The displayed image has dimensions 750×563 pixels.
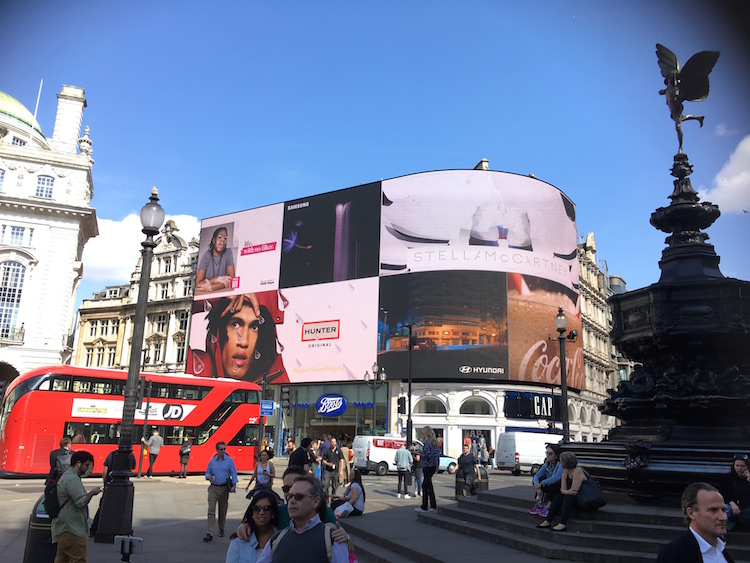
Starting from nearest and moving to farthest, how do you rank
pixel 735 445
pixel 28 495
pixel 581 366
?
pixel 735 445 < pixel 28 495 < pixel 581 366

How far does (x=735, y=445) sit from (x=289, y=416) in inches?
1981

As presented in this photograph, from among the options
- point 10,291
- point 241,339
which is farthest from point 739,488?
point 241,339

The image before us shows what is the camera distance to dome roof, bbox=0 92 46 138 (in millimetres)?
54306

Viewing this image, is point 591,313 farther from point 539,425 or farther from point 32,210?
point 32,210

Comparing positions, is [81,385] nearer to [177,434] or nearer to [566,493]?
[177,434]

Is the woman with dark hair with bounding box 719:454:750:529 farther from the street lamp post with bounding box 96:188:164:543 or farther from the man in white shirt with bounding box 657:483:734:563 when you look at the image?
the street lamp post with bounding box 96:188:164:543

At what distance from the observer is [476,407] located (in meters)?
48.4

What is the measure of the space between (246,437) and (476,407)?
24.7 meters

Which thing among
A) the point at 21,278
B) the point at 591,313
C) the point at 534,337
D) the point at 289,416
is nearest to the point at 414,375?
the point at 534,337

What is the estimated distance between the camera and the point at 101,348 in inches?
2813

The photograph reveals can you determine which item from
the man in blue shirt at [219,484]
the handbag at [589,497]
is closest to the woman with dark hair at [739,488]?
the handbag at [589,497]

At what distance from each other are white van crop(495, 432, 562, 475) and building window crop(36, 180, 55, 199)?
38947mm

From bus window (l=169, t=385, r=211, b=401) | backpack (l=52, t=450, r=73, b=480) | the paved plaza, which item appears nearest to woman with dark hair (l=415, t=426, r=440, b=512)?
the paved plaza

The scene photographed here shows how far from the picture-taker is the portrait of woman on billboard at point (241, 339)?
54.8 m
